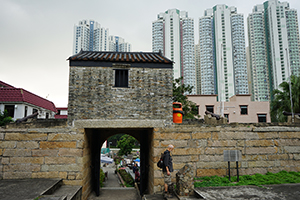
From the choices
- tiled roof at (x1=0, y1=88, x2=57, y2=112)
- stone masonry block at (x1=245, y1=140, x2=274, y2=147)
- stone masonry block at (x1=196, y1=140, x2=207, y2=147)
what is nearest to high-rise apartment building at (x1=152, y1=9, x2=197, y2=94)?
tiled roof at (x1=0, y1=88, x2=57, y2=112)

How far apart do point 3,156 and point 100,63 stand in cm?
441

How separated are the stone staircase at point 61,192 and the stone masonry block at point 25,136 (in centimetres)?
157

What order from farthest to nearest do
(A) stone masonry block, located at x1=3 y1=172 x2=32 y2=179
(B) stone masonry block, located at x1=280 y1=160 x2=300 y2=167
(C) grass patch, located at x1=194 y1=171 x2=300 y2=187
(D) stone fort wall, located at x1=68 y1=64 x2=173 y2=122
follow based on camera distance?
(B) stone masonry block, located at x1=280 y1=160 x2=300 y2=167
(D) stone fort wall, located at x1=68 y1=64 x2=173 y2=122
(A) stone masonry block, located at x1=3 y1=172 x2=32 y2=179
(C) grass patch, located at x1=194 y1=171 x2=300 y2=187

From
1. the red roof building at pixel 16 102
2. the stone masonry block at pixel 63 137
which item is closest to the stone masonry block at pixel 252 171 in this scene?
the stone masonry block at pixel 63 137

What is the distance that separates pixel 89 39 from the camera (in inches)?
2304

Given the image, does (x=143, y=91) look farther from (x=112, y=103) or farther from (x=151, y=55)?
(x=151, y=55)

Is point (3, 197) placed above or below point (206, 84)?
below

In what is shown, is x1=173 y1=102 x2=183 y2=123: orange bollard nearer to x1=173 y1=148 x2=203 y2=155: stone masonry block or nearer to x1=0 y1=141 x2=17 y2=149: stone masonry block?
x1=173 y1=148 x2=203 y2=155: stone masonry block

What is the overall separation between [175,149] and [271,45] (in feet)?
148

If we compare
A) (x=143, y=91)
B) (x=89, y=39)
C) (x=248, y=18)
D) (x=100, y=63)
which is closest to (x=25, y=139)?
(x=100, y=63)

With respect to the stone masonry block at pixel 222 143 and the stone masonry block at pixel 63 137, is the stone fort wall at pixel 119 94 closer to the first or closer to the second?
A: the stone masonry block at pixel 63 137

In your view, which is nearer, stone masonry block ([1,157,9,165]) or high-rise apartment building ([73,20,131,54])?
stone masonry block ([1,157,9,165])

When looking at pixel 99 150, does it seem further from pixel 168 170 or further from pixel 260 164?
pixel 260 164

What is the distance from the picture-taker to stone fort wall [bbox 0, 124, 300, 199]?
21.7ft
